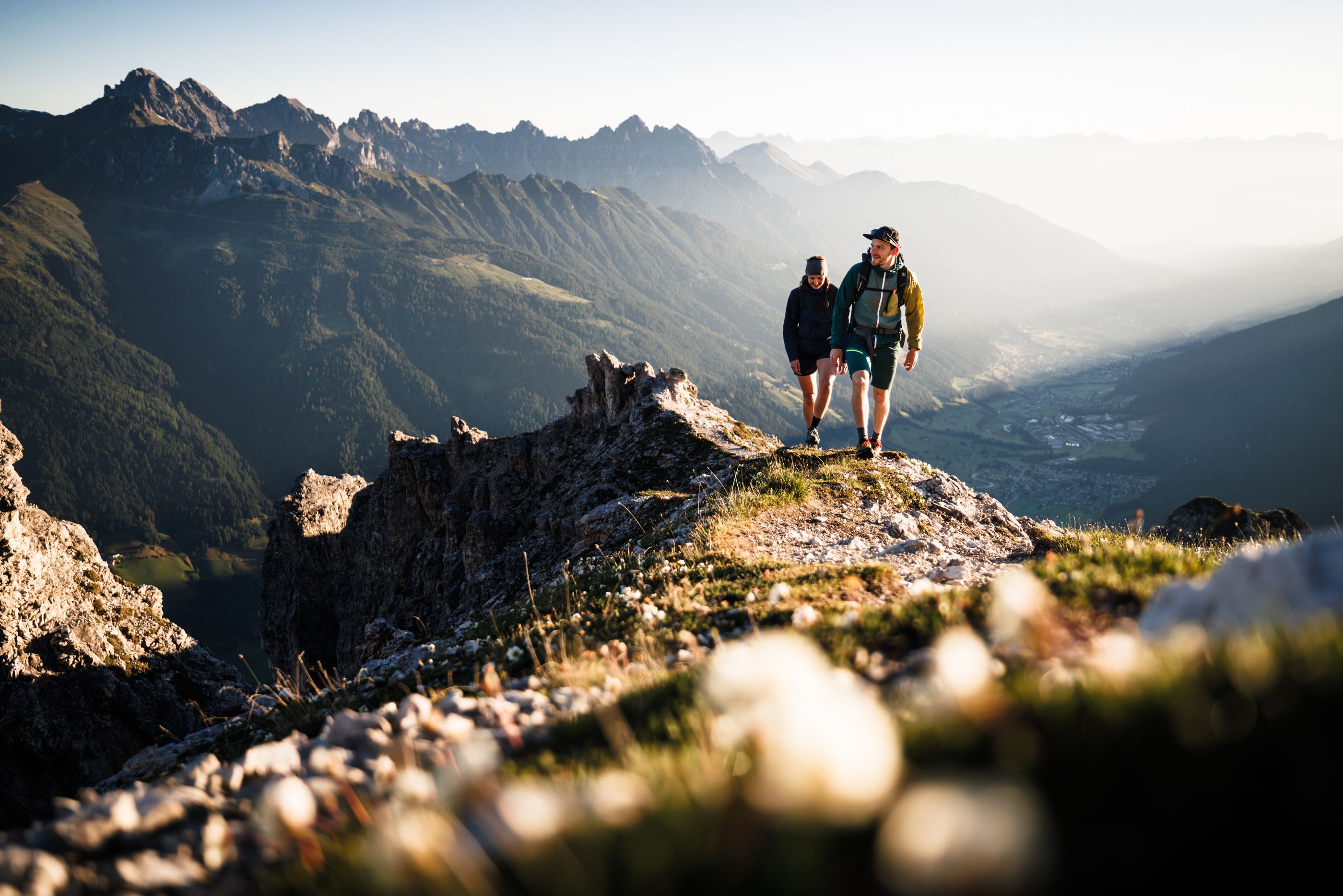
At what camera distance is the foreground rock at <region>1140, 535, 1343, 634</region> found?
246 centimetres

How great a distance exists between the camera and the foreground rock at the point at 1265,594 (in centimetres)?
246

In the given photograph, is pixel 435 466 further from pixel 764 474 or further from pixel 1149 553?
pixel 1149 553

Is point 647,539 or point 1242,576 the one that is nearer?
point 1242,576

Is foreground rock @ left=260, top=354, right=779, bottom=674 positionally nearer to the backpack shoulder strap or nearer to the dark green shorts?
the dark green shorts

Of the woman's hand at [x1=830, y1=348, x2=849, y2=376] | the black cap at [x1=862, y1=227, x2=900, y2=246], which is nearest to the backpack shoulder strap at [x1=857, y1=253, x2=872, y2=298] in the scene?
the black cap at [x1=862, y1=227, x2=900, y2=246]

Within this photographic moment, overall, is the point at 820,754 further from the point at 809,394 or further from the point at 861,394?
the point at 809,394

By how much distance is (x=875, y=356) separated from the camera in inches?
588

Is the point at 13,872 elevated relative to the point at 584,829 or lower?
lower

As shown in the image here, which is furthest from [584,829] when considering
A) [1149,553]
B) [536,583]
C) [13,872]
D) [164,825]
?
[536,583]

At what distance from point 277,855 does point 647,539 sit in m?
8.97

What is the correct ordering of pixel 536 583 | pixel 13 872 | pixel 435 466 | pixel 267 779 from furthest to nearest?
pixel 435 466 → pixel 536 583 → pixel 267 779 → pixel 13 872

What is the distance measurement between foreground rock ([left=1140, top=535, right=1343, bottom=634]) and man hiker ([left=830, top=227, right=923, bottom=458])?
1159 centimetres

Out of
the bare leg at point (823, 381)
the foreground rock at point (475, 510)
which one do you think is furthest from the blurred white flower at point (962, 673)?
the bare leg at point (823, 381)

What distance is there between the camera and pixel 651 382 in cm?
2686
